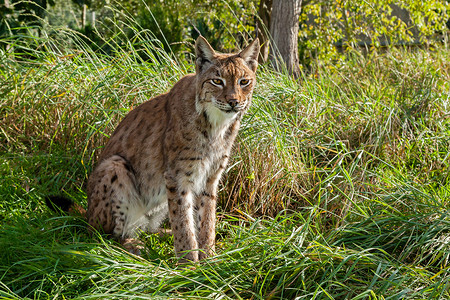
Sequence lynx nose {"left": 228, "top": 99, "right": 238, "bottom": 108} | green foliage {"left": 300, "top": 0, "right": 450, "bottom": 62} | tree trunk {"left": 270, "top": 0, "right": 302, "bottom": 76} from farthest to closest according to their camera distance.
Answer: green foliage {"left": 300, "top": 0, "right": 450, "bottom": 62}
tree trunk {"left": 270, "top": 0, "right": 302, "bottom": 76}
lynx nose {"left": 228, "top": 99, "right": 238, "bottom": 108}

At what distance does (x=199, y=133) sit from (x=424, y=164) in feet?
6.77

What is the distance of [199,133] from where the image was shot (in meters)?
3.90

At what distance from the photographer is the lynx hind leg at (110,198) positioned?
3947 millimetres

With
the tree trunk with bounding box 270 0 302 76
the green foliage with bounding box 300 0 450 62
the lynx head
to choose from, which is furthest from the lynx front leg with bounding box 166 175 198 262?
the green foliage with bounding box 300 0 450 62

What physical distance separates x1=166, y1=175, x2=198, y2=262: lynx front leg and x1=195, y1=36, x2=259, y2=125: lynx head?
1.89 ft

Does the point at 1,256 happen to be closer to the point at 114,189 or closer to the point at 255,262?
the point at 114,189

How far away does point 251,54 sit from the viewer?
13.4ft

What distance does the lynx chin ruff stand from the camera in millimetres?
3877

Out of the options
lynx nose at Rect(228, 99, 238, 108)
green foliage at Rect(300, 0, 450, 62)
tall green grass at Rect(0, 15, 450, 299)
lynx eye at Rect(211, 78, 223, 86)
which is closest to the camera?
tall green grass at Rect(0, 15, 450, 299)

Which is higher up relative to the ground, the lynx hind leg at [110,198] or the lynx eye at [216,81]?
the lynx eye at [216,81]

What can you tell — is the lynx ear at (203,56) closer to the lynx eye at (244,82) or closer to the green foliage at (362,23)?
the lynx eye at (244,82)

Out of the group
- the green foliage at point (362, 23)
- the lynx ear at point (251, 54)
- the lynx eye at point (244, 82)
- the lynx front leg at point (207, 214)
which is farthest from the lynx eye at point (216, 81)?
the green foliage at point (362, 23)

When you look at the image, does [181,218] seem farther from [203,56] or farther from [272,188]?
[203,56]

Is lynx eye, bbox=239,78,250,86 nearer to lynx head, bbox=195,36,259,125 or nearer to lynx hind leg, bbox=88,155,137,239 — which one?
lynx head, bbox=195,36,259,125
